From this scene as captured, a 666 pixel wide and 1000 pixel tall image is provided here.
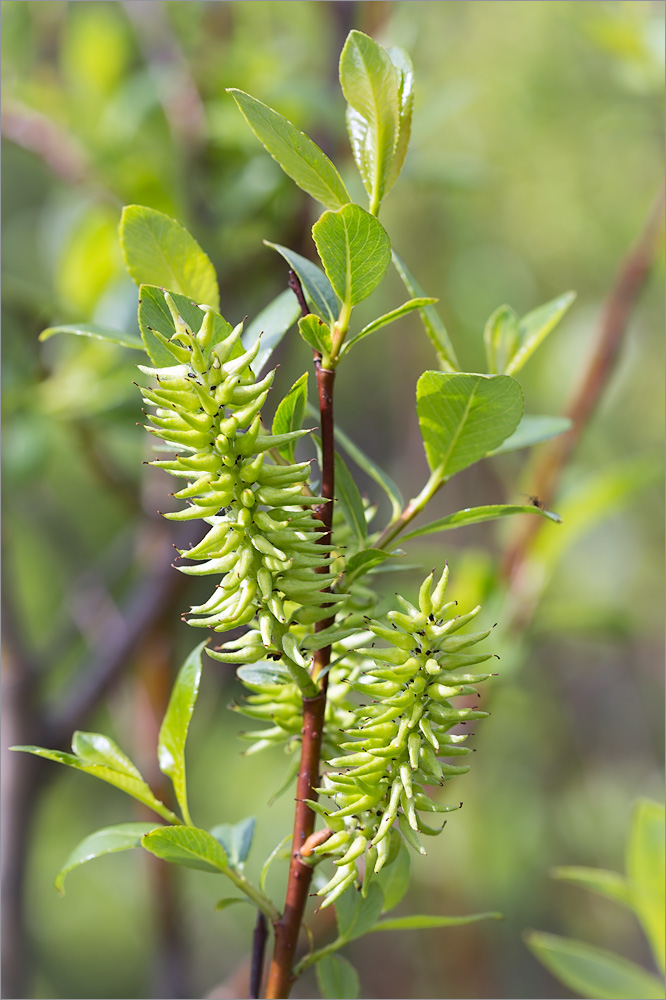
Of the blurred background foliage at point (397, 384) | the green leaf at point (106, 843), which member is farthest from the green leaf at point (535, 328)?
the blurred background foliage at point (397, 384)

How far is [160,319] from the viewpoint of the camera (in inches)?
11.9

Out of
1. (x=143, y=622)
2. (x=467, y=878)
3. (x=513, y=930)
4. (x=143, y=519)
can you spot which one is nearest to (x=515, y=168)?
(x=143, y=519)

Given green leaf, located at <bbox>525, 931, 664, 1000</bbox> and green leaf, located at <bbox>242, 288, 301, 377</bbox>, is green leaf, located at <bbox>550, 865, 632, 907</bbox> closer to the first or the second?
green leaf, located at <bbox>525, 931, 664, 1000</bbox>

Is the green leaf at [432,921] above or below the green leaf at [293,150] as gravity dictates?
below

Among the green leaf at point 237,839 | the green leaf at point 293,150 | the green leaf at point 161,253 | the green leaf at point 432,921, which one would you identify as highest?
the green leaf at point 293,150

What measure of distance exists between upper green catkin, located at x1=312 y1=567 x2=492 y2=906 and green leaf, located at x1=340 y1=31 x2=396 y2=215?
0.52 ft

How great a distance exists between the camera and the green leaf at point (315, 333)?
0.29m

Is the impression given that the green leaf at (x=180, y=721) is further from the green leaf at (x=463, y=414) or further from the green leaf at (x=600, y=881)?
the green leaf at (x=600, y=881)

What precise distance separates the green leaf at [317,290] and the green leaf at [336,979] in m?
0.26

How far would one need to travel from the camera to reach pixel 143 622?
0.93 m

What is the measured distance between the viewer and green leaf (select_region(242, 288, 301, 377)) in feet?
1.06

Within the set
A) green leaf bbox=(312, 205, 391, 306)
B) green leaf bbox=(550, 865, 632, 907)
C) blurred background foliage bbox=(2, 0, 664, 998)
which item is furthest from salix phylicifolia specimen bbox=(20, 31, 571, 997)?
blurred background foliage bbox=(2, 0, 664, 998)

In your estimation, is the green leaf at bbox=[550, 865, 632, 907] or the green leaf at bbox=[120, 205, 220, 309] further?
the green leaf at bbox=[550, 865, 632, 907]

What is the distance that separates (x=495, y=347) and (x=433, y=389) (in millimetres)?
109
